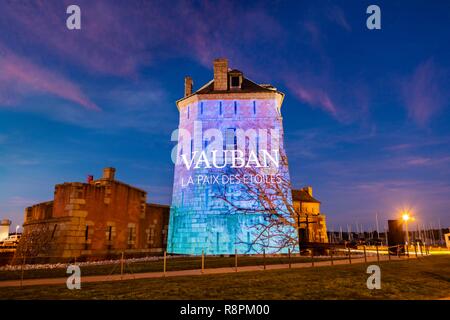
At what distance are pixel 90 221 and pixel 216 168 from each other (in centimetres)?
1057

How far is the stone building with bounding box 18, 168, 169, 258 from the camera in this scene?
19234 mm

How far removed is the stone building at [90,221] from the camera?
19.2m

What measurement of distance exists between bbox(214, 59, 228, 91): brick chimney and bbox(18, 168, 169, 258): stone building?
1158 centimetres

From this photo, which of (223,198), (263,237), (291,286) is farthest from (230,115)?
(291,286)

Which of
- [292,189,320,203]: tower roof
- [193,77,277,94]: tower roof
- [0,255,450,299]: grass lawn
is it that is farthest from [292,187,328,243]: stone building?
[0,255,450,299]: grass lawn

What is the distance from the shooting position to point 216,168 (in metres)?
26.2

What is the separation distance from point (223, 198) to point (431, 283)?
17365mm

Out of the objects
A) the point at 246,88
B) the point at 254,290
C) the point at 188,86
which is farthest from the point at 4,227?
the point at 254,290

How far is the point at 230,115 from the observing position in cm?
2719

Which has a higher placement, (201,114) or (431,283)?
(201,114)

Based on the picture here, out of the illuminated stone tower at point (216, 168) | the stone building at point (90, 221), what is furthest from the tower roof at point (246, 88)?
the stone building at point (90, 221)

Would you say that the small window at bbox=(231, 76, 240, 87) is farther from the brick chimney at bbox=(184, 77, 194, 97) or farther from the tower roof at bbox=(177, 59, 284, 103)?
A: the brick chimney at bbox=(184, 77, 194, 97)
